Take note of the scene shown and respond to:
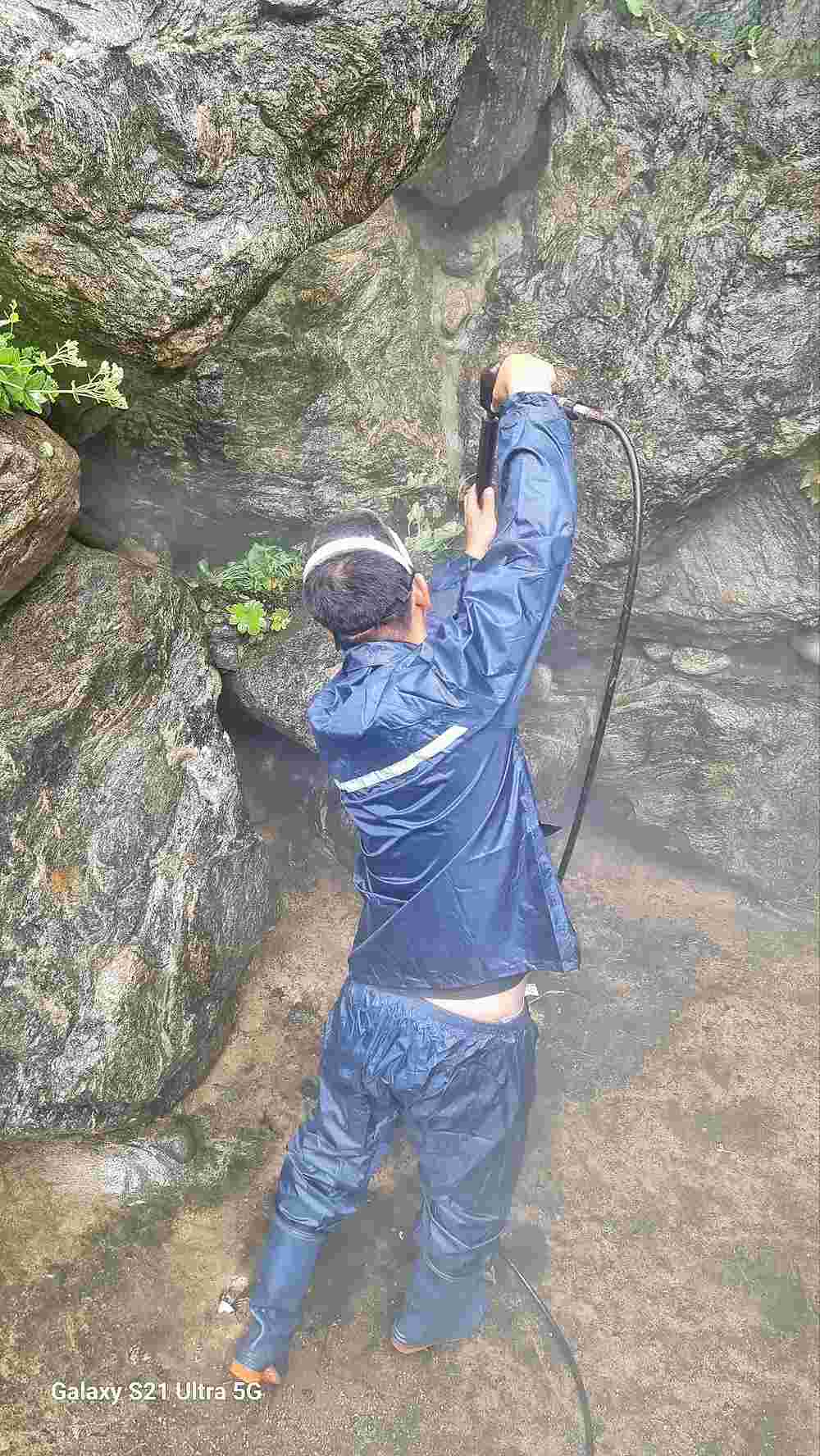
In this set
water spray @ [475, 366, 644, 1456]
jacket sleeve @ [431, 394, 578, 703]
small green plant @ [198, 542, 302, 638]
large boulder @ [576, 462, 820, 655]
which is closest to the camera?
jacket sleeve @ [431, 394, 578, 703]

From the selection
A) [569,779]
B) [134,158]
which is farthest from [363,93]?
[569,779]

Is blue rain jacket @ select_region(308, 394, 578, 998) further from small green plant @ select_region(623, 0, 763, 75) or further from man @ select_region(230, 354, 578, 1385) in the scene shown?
small green plant @ select_region(623, 0, 763, 75)

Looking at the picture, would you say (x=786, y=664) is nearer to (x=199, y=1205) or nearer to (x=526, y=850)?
(x=526, y=850)

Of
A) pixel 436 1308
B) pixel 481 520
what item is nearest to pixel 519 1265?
pixel 436 1308

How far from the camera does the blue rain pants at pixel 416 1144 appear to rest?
362cm

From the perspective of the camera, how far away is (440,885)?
3350 mm

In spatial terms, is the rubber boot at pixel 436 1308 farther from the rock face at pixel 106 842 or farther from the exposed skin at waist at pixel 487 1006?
the rock face at pixel 106 842

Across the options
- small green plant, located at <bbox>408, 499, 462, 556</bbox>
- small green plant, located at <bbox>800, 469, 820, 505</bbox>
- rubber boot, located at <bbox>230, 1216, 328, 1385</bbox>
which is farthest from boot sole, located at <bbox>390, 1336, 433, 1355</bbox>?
small green plant, located at <bbox>800, 469, 820, 505</bbox>

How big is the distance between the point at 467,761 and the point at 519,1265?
2893mm

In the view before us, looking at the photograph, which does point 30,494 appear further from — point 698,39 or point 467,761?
point 698,39

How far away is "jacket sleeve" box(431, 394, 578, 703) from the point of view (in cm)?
277

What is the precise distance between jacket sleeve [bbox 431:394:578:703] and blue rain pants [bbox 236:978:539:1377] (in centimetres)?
159

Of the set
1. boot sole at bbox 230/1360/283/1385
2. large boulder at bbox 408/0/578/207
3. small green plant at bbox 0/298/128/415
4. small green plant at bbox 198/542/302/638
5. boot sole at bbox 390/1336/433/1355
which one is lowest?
boot sole at bbox 230/1360/283/1385

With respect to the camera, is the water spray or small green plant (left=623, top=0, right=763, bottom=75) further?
small green plant (left=623, top=0, right=763, bottom=75)
